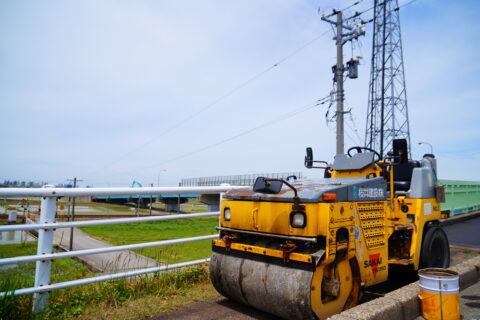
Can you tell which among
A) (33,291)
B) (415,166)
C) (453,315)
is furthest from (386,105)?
(33,291)

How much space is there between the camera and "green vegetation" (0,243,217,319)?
3.18 m

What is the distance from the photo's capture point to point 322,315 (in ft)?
10.4

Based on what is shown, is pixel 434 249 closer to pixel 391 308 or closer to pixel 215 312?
pixel 391 308

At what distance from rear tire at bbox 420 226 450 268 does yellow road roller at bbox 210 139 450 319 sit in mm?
380

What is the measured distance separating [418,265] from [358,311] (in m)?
2.19

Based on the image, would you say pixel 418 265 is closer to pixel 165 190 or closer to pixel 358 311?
pixel 358 311

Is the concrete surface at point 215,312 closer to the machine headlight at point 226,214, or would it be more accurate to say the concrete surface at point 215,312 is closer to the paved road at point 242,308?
the paved road at point 242,308

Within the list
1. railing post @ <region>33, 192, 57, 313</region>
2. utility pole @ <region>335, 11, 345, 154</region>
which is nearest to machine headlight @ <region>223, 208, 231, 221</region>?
railing post @ <region>33, 192, 57, 313</region>

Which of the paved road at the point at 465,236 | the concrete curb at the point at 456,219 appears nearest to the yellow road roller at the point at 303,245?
the paved road at the point at 465,236

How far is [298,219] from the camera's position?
3.29m

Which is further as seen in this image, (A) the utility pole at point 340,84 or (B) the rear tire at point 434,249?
(A) the utility pole at point 340,84

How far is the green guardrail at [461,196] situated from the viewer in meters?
14.3

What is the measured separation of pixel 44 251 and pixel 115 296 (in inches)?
36.0

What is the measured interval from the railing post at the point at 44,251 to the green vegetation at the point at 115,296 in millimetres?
68
